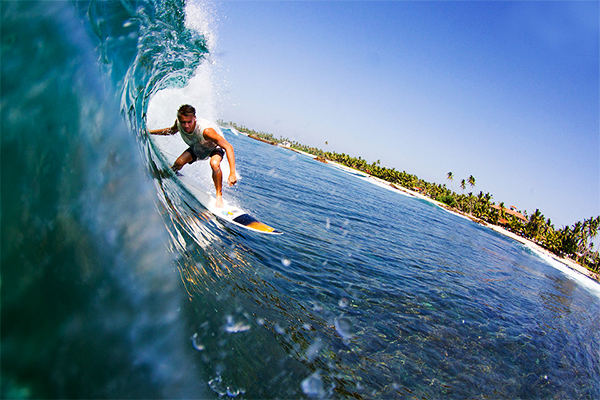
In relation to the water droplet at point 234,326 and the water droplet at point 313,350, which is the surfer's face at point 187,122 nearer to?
the water droplet at point 234,326

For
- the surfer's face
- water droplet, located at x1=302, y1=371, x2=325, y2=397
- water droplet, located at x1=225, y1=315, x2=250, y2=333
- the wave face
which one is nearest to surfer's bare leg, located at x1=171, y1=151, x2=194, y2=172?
the surfer's face

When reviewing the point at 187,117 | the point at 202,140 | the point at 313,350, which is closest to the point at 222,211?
the point at 202,140

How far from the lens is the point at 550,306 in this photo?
1209 centimetres

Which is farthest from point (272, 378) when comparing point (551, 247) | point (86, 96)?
point (551, 247)

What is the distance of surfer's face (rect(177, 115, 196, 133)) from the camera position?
18.9ft

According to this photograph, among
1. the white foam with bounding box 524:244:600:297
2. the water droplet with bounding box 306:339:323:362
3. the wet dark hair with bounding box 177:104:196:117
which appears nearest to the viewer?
the water droplet with bounding box 306:339:323:362

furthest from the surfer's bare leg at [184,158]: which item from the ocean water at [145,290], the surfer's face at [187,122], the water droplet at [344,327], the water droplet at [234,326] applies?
the water droplet at [344,327]

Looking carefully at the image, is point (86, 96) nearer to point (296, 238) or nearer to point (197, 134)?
point (197, 134)

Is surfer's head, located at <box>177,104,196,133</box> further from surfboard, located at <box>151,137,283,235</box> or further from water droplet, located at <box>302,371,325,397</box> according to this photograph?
water droplet, located at <box>302,371,325,397</box>

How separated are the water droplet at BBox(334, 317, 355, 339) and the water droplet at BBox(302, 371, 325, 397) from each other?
129cm

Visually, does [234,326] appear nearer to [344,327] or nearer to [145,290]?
[145,290]

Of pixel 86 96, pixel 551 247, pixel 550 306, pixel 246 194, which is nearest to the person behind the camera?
pixel 86 96

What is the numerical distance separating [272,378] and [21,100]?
3190mm

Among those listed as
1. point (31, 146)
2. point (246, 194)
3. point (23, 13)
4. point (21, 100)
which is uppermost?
point (23, 13)
